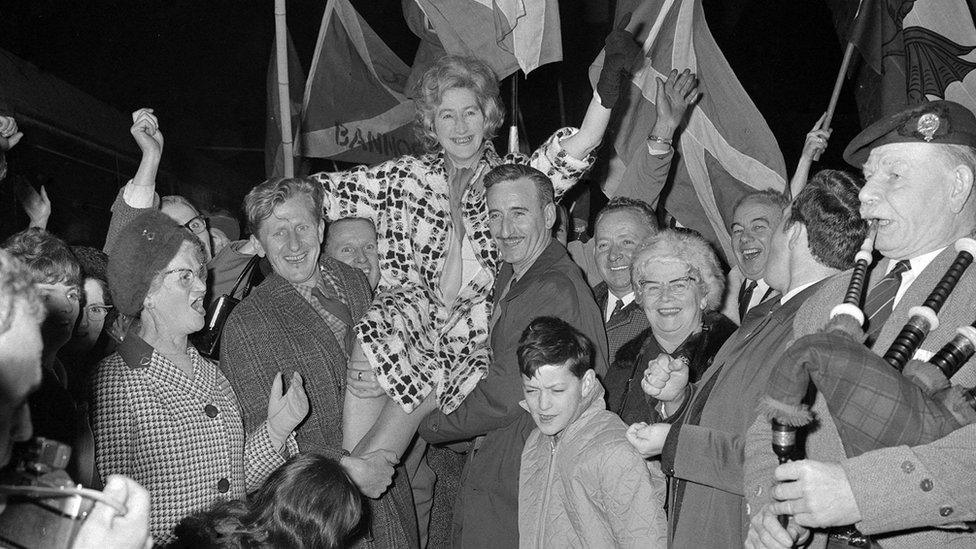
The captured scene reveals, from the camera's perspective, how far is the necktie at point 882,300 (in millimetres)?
2344

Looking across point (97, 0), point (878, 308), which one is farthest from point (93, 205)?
point (878, 308)

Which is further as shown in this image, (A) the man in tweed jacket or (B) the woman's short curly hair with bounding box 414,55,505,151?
(B) the woman's short curly hair with bounding box 414,55,505,151

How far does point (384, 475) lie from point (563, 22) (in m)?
10.7

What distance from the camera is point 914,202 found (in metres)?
2.29

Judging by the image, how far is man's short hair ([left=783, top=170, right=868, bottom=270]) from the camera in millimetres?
2770

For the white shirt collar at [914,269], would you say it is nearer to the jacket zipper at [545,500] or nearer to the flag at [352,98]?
the jacket zipper at [545,500]

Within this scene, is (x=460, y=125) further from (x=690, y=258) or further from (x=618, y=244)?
(x=690, y=258)

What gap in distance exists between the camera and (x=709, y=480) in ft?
8.82

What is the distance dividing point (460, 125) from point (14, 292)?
10.3 ft

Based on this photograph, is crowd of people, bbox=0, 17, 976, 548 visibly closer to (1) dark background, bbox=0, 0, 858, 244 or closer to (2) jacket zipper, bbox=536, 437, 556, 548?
(2) jacket zipper, bbox=536, 437, 556, 548

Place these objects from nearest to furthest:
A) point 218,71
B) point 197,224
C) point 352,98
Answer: point 197,224
point 352,98
point 218,71

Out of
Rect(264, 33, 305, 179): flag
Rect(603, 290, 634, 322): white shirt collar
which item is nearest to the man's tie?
Rect(603, 290, 634, 322): white shirt collar

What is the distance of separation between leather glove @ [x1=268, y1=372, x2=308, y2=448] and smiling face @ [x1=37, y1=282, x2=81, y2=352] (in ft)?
2.81

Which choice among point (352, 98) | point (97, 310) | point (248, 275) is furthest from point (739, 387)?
point (352, 98)
